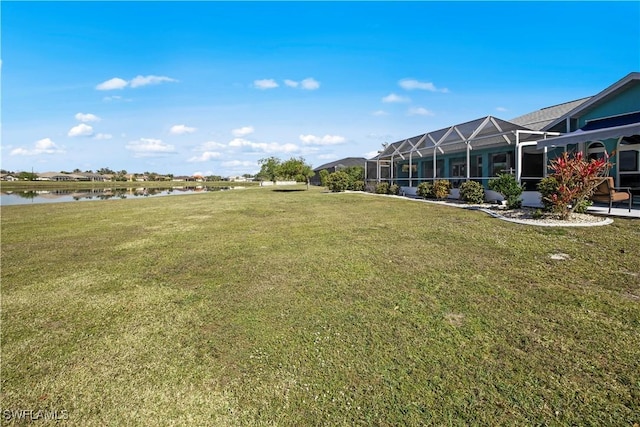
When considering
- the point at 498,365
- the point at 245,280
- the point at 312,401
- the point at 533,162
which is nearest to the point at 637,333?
the point at 498,365

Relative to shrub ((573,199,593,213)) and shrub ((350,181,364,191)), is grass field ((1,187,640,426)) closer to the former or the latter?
shrub ((573,199,593,213))

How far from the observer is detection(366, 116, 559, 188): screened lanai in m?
13.7

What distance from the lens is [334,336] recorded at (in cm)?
315

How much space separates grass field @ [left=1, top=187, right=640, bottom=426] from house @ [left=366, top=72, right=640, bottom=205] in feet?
21.0

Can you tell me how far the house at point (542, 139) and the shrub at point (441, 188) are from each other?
41cm

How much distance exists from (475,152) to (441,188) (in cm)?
460

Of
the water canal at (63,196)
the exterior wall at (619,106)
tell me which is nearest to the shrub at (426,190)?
the exterior wall at (619,106)

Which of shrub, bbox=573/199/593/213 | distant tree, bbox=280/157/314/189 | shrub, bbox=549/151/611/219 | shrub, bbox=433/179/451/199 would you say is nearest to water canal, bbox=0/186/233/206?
distant tree, bbox=280/157/314/189

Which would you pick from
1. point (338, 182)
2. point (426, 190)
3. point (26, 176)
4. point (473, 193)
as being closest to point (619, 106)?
point (473, 193)

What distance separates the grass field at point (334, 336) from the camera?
88.8 inches

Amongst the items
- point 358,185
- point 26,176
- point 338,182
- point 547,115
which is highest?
point 26,176

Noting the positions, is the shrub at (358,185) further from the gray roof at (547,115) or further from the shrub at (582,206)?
the shrub at (582,206)

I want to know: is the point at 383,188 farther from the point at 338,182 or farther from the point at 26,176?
the point at 26,176

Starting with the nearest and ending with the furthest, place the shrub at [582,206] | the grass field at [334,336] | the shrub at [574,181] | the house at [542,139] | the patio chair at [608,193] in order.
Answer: the grass field at [334,336]
the shrub at [574,181]
the shrub at [582,206]
the patio chair at [608,193]
the house at [542,139]
